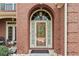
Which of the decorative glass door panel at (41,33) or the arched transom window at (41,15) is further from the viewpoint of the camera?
the decorative glass door panel at (41,33)

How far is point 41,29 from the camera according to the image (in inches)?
537

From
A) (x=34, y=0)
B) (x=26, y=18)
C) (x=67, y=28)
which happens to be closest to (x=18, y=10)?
(x=26, y=18)

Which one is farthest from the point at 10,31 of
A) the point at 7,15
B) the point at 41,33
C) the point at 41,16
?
the point at 41,16

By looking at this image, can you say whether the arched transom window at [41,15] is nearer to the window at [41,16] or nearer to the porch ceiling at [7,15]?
the window at [41,16]

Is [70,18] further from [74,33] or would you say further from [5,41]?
[5,41]

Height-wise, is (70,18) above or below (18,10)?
below

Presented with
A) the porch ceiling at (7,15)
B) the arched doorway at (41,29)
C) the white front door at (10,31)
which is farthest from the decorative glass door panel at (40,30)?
the white front door at (10,31)

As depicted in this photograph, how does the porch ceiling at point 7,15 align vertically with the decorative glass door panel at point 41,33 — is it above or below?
above

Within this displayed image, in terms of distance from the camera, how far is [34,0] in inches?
77.4

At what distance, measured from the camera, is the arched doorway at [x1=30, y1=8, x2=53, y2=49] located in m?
13.1

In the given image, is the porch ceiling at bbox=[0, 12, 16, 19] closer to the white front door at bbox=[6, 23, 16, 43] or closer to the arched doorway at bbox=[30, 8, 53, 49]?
the white front door at bbox=[6, 23, 16, 43]

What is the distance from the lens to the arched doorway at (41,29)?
13094 millimetres

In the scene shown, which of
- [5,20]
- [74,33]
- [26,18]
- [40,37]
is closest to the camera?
[74,33]

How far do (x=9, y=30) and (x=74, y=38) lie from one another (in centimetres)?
1244
